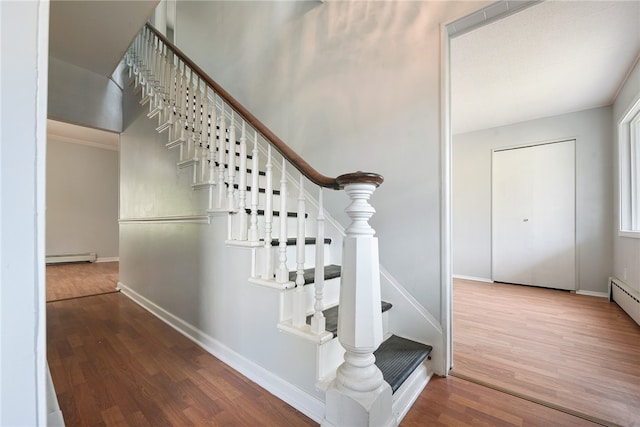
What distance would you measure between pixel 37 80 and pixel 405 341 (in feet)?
6.18

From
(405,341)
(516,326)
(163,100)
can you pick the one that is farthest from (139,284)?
(516,326)

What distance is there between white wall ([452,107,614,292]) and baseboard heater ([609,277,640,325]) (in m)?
0.21

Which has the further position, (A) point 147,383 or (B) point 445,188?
(B) point 445,188

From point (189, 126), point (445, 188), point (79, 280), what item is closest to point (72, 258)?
point (79, 280)

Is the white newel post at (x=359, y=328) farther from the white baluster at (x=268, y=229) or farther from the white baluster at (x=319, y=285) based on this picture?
the white baluster at (x=268, y=229)

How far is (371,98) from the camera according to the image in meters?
1.98

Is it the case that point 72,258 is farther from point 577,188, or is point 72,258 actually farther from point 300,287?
point 577,188

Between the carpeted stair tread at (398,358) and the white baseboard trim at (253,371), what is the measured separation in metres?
0.36

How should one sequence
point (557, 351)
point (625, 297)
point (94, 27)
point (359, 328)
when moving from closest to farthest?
1. point (359, 328)
2. point (557, 351)
3. point (94, 27)
4. point (625, 297)

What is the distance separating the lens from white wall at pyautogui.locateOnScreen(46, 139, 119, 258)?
5641 millimetres

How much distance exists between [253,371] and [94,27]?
2.97m

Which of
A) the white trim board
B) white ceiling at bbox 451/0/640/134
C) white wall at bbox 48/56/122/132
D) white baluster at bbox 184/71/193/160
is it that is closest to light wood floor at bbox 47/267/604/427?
white baluster at bbox 184/71/193/160

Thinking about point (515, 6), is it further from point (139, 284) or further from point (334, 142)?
point (139, 284)

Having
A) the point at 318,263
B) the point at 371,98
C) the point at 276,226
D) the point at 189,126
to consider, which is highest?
the point at 371,98
